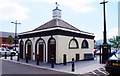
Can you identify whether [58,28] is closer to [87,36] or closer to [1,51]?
[87,36]

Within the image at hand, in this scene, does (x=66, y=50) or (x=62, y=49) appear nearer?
(x=62, y=49)

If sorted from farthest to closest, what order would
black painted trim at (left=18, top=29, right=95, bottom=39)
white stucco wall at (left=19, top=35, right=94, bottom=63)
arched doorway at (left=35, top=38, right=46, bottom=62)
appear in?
arched doorway at (left=35, top=38, right=46, bottom=62), black painted trim at (left=18, top=29, right=95, bottom=39), white stucco wall at (left=19, top=35, right=94, bottom=63)

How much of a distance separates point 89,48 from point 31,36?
25.3 feet

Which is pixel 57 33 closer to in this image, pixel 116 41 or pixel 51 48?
pixel 51 48

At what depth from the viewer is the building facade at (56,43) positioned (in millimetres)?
16703

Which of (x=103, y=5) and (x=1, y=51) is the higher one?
(x=103, y=5)

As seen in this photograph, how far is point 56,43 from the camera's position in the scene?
651 inches

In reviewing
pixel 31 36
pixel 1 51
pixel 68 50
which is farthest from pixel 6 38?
pixel 68 50

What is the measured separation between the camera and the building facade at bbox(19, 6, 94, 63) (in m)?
16.7

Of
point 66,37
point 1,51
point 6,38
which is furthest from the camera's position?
point 6,38

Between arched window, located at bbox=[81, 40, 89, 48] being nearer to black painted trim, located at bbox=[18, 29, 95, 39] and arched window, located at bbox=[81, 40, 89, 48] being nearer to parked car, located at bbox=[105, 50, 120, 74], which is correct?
black painted trim, located at bbox=[18, 29, 95, 39]

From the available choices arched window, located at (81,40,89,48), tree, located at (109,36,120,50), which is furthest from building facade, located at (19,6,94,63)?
tree, located at (109,36,120,50)

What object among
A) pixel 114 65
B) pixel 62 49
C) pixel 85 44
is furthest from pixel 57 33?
pixel 114 65

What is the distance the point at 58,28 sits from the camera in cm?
1658
